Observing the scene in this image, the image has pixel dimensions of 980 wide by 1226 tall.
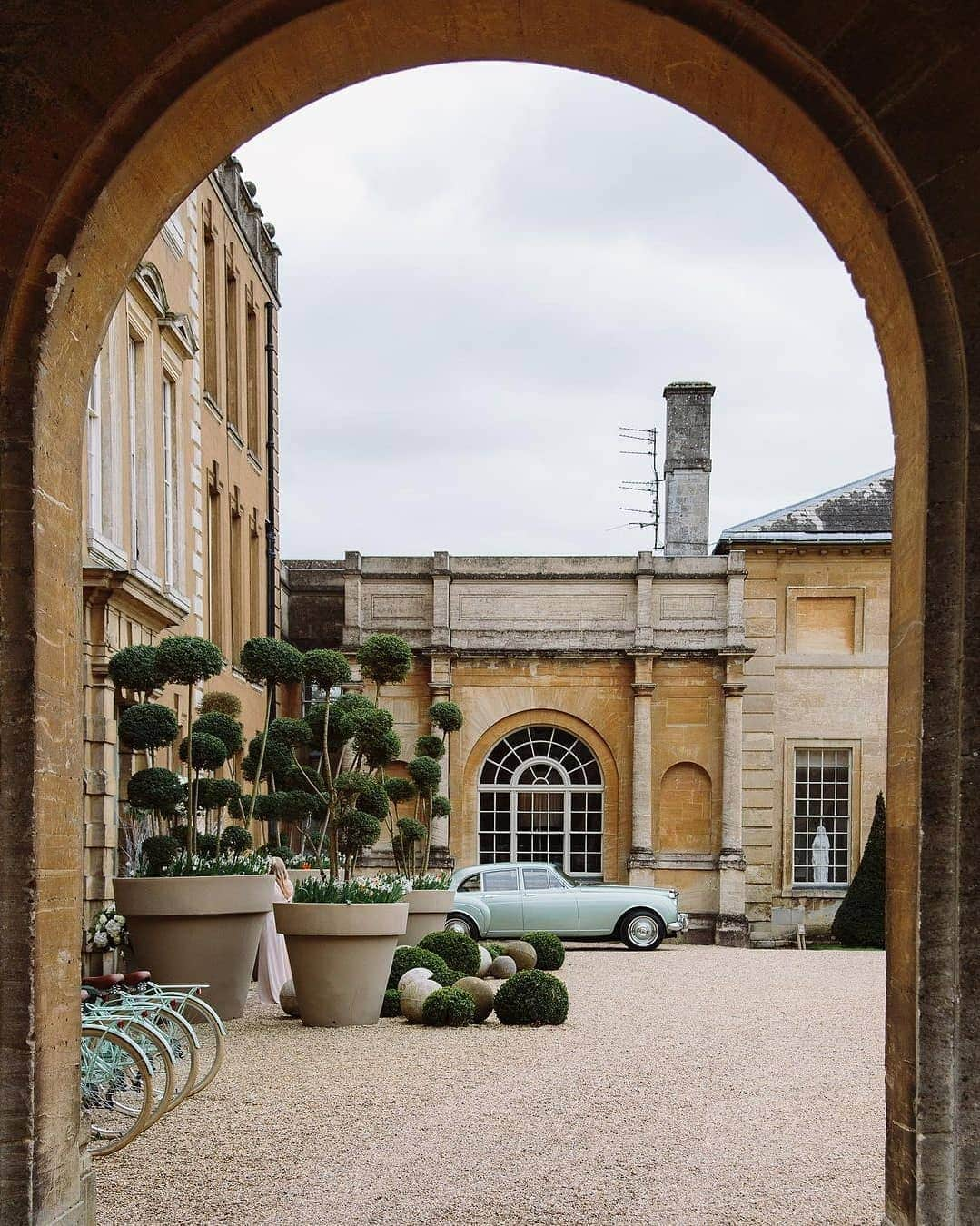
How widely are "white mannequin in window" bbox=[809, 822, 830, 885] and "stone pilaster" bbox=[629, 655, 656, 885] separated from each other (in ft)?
9.28

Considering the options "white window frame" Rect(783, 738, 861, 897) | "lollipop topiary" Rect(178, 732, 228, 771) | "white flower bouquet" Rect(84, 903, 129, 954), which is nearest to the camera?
"white flower bouquet" Rect(84, 903, 129, 954)

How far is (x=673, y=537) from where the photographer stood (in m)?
29.8

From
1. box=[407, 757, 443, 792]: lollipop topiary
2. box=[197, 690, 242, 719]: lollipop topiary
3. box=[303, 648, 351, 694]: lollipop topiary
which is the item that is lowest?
box=[407, 757, 443, 792]: lollipop topiary

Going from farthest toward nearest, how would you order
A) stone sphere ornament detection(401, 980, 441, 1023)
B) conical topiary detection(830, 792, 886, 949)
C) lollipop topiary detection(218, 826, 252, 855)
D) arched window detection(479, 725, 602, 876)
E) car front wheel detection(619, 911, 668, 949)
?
arched window detection(479, 725, 602, 876), conical topiary detection(830, 792, 886, 949), car front wheel detection(619, 911, 668, 949), lollipop topiary detection(218, 826, 252, 855), stone sphere ornament detection(401, 980, 441, 1023)

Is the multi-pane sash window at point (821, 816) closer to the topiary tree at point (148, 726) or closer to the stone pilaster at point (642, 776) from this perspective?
the stone pilaster at point (642, 776)

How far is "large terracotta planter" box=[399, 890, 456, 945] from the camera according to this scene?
1550cm

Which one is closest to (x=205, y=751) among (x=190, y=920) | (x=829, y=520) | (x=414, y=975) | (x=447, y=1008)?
(x=190, y=920)

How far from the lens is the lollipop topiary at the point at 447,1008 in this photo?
11758mm

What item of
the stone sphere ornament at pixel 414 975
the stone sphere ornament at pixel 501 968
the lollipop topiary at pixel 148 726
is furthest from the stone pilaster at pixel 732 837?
the lollipop topiary at pixel 148 726

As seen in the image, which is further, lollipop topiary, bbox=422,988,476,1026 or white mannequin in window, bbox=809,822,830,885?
white mannequin in window, bbox=809,822,830,885

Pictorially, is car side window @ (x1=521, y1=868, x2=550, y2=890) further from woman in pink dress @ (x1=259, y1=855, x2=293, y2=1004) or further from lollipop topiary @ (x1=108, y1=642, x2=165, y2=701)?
lollipop topiary @ (x1=108, y1=642, x2=165, y2=701)

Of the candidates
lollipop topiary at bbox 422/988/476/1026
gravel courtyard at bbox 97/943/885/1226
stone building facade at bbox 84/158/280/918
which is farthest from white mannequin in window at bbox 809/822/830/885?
lollipop topiary at bbox 422/988/476/1026

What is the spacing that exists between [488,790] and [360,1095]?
19.3 meters

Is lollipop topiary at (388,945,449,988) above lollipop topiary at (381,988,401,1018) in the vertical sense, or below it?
above
